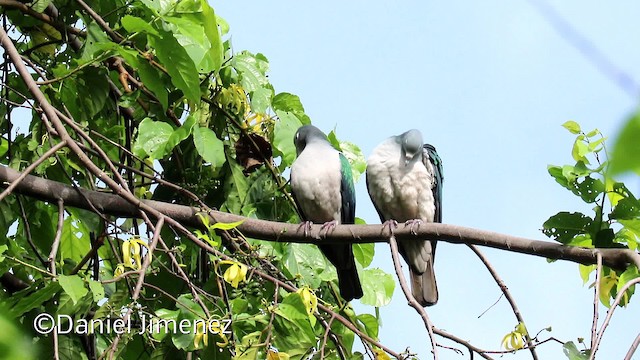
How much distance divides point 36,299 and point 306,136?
2.14 metres

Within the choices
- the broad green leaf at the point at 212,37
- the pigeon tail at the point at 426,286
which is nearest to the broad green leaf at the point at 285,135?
the broad green leaf at the point at 212,37

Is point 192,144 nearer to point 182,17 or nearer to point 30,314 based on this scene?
point 182,17

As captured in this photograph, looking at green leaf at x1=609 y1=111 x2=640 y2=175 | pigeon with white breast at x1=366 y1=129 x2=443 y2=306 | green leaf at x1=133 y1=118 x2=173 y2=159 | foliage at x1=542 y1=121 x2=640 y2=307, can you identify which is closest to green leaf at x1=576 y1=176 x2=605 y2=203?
foliage at x1=542 y1=121 x2=640 y2=307

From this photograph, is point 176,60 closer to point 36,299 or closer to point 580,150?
point 36,299

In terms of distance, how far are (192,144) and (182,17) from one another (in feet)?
2.85

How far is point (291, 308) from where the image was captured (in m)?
3.01

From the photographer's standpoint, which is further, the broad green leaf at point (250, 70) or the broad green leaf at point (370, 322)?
the broad green leaf at point (250, 70)

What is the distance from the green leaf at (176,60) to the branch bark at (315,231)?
1.53 feet

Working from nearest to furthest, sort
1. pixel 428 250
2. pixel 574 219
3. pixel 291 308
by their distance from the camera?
pixel 291 308 → pixel 574 219 → pixel 428 250

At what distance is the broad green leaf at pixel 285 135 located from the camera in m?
4.35

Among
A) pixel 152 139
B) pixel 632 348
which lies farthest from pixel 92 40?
pixel 632 348

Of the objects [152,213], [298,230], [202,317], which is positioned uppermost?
[298,230]

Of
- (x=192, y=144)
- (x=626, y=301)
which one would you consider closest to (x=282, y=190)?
(x=192, y=144)

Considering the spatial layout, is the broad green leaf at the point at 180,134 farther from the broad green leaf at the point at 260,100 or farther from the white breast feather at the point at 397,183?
the white breast feather at the point at 397,183
